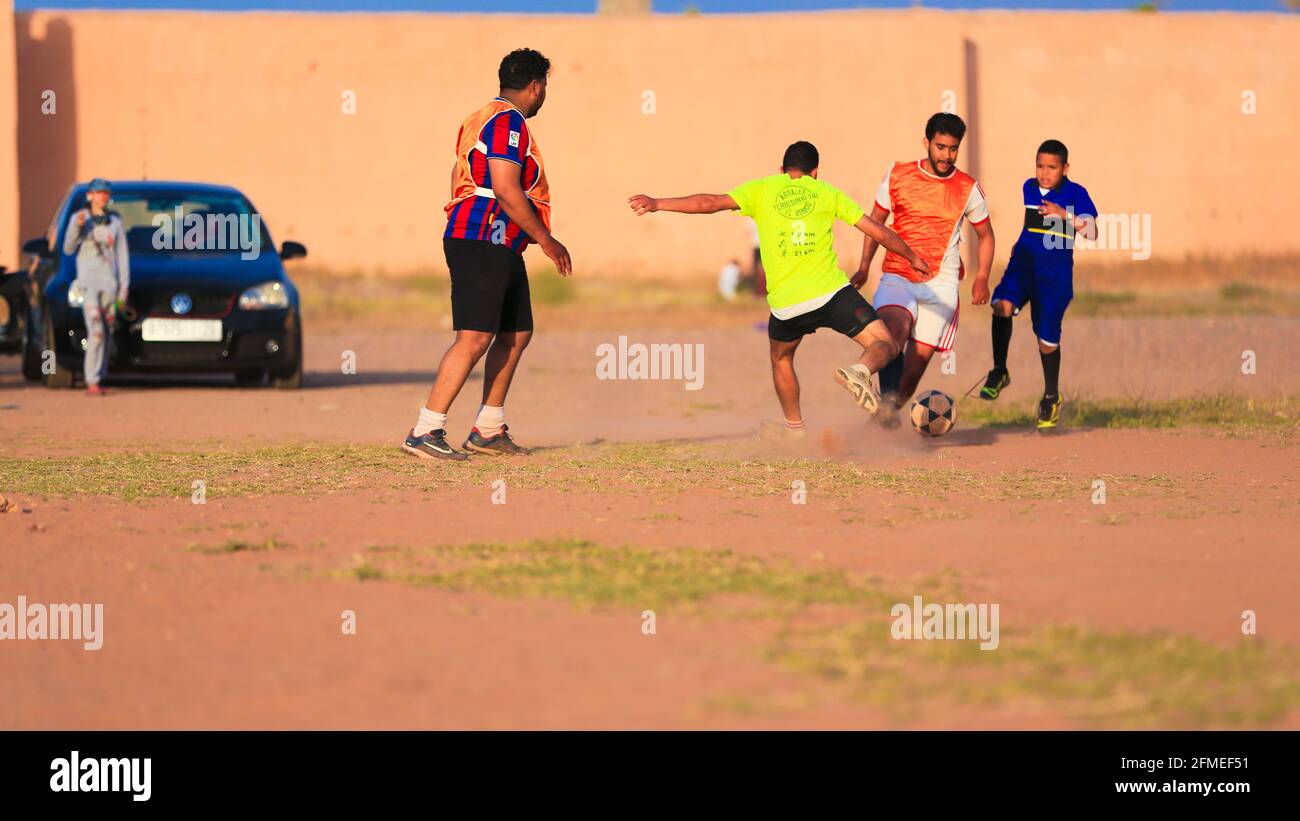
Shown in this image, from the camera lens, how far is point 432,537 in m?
6.72

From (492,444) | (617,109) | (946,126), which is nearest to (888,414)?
(946,126)

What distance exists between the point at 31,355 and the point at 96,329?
1593 millimetres

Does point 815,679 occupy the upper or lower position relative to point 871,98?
lower

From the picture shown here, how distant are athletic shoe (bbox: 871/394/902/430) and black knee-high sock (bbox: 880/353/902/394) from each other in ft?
0.58

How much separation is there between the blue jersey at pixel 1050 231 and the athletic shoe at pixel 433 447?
3451 mm

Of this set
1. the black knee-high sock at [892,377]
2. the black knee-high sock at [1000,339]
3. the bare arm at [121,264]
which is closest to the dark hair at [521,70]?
the black knee-high sock at [892,377]

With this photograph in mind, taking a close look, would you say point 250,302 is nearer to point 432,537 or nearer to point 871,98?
point 432,537

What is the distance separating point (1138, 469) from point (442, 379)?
3.44 m

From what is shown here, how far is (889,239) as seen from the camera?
372 inches

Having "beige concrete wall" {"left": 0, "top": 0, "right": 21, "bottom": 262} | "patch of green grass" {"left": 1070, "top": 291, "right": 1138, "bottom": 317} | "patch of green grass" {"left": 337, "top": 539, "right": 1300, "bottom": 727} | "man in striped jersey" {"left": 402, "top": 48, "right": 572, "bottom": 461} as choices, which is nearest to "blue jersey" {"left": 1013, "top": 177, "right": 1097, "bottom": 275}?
"man in striped jersey" {"left": 402, "top": 48, "right": 572, "bottom": 461}

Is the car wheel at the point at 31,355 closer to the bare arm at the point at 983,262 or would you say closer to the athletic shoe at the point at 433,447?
the athletic shoe at the point at 433,447

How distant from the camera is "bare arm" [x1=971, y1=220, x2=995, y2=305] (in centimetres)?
1000

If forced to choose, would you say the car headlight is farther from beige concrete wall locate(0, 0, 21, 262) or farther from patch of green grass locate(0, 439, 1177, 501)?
beige concrete wall locate(0, 0, 21, 262)
